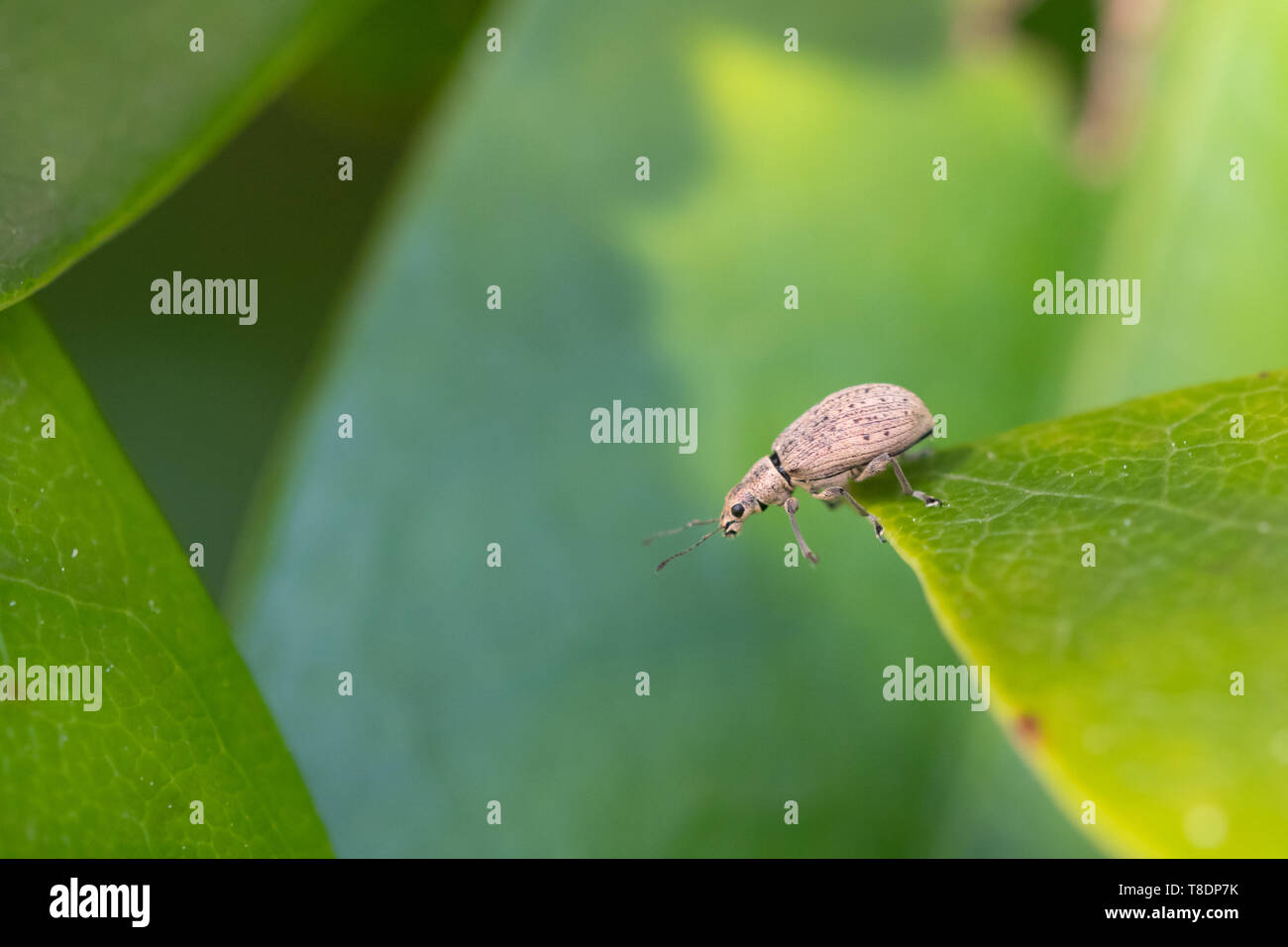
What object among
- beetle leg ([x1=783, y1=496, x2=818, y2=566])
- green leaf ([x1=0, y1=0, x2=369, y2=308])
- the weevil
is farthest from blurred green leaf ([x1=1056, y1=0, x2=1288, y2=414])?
green leaf ([x1=0, y1=0, x2=369, y2=308])

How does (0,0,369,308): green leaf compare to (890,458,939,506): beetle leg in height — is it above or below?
above

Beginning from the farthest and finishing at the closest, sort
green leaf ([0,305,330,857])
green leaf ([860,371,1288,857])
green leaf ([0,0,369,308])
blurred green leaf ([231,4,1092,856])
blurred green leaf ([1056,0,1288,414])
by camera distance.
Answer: blurred green leaf ([1056,0,1288,414]) < blurred green leaf ([231,4,1092,856]) < green leaf ([0,0,369,308]) < green leaf ([0,305,330,857]) < green leaf ([860,371,1288,857])

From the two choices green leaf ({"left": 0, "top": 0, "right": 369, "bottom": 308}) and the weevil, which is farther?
the weevil

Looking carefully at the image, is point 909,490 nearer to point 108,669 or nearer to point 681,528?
point 681,528

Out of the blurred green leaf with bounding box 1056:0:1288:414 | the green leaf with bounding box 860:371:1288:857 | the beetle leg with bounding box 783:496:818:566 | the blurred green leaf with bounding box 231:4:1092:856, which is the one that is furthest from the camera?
the blurred green leaf with bounding box 1056:0:1288:414

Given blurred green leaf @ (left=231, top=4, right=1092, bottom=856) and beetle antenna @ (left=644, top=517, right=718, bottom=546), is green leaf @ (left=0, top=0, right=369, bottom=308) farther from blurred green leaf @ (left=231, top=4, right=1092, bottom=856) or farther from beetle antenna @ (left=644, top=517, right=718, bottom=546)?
beetle antenna @ (left=644, top=517, right=718, bottom=546)

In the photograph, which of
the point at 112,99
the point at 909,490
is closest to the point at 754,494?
the point at 909,490

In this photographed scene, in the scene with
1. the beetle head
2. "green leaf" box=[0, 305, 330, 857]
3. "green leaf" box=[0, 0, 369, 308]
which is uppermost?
"green leaf" box=[0, 0, 369, 308]
